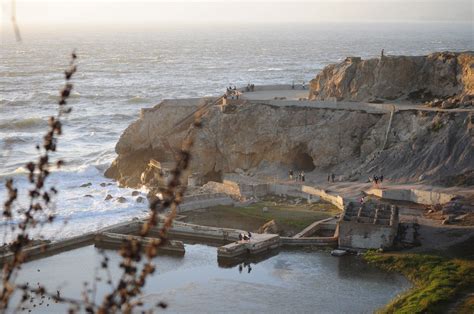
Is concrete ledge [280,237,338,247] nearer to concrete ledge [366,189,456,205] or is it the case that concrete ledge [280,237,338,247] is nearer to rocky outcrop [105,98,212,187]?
concrete ledge [366,189,456,205]

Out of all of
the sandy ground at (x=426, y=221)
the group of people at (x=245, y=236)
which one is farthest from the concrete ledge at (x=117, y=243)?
the sandy ground at (x=426, y=221)

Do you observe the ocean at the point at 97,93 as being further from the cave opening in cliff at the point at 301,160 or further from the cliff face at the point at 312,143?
the cave opening in cliff at the point at 301,160

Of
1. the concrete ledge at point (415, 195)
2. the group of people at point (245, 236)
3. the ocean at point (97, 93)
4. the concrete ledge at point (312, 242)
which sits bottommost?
the ocean at point (97, 93)

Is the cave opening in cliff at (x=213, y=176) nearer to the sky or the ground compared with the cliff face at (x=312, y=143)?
nearer to the ground

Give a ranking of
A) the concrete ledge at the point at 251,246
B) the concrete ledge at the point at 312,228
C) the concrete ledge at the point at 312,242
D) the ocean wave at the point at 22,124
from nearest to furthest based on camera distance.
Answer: the concrete ledge at the point at 251,246 < the concrete ledge at the point at 312,242 < the concrete ledge at the point at 312,228 < the ocean wave at the point at 22,124

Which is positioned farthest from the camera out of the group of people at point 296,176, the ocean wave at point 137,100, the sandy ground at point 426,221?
the ocean wave at point 137,100

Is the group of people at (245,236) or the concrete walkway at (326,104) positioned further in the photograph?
the concrete walkway at (326,104)

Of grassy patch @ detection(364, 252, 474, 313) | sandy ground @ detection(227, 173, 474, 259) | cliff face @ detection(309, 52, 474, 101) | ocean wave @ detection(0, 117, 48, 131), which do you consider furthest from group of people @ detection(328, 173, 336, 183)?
ocean wave @ detection(0, 117, 48, 131)

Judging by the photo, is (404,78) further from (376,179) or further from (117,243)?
(117,243)
